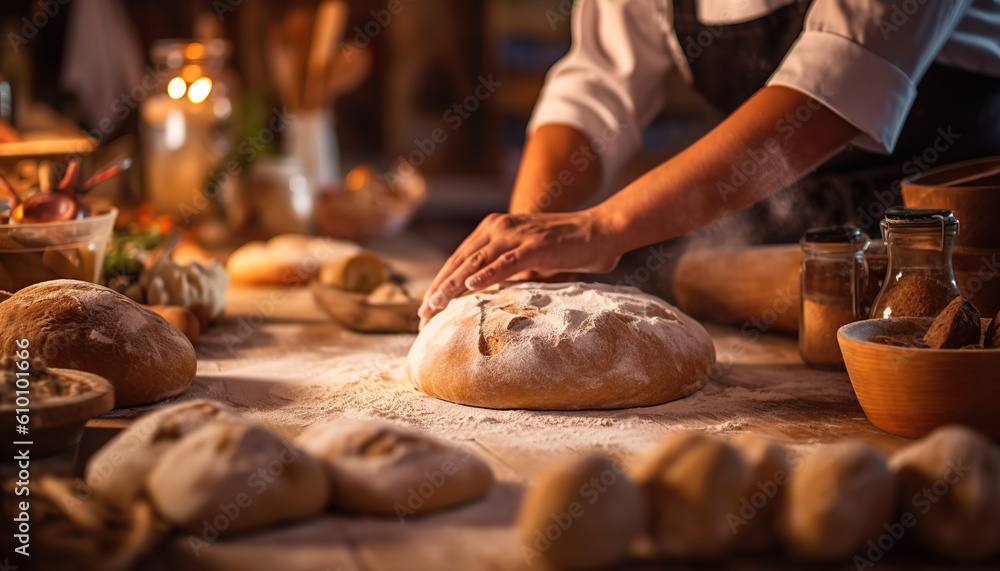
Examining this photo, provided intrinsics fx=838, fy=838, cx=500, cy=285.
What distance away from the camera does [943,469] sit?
84 cm

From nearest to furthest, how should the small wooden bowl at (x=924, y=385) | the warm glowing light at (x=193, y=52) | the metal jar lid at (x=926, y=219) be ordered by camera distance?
the small wooden bowl at (x=924, y=385) → the metal jar lid at (x=926, y=219) → the warm glowing light at (x=193, y=52)

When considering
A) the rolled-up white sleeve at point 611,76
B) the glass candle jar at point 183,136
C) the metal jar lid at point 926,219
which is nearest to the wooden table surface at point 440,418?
the metal jar lid at point 926,219

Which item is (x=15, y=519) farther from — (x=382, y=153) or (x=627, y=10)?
(x=382, y=153)

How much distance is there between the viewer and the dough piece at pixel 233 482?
874 mm

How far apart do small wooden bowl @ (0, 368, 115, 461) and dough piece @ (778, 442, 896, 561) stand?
2.73ft

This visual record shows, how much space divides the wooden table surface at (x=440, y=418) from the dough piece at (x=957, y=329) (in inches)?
6.3

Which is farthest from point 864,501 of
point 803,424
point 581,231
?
point 581,231

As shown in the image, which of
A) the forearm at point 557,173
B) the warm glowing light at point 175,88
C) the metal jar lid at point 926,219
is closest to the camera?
the metal jar lid at point 926,219

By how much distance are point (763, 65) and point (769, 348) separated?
0.72 m

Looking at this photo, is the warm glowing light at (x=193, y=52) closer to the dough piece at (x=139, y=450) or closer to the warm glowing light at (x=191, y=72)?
the warm glowing light at (x=191, y=72)

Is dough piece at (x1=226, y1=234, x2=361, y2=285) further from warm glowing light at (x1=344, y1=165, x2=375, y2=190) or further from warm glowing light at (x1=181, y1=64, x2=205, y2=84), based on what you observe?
warm glowing light at (x1=181, y1=64, x2=205, y2=84)

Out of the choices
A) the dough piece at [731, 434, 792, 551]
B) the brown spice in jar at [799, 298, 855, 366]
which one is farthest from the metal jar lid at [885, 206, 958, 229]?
the dough piece at [731, 434, 792, 551]

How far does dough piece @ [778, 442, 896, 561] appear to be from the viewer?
2.68 ft

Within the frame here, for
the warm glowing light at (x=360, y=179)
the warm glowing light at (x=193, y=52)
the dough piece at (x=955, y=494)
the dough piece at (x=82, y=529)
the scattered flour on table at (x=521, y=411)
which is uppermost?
the warm glowing light at (x=193, y=52)
